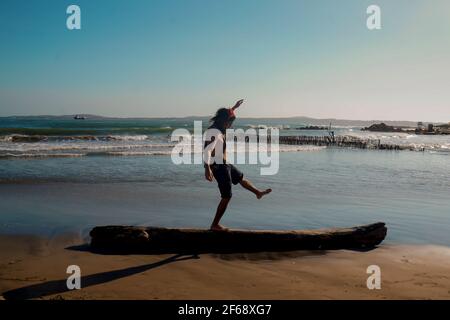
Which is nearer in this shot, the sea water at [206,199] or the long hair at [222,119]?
the long hair at [222,119]

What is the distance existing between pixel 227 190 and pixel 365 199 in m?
6.34

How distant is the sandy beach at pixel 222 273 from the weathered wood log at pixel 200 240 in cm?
19

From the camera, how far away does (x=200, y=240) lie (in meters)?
6.87

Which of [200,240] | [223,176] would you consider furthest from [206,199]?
[200,240]

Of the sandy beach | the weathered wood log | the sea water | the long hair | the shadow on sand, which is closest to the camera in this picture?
the shadow on sand

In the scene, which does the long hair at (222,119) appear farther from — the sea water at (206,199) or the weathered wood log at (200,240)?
the sea water at (206,199)

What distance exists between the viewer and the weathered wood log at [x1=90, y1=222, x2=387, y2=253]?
6.74m

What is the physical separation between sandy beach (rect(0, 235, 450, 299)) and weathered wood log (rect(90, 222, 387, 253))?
192 millimetres

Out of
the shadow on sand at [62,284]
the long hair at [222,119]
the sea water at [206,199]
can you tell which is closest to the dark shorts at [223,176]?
the long hair at [222,119]

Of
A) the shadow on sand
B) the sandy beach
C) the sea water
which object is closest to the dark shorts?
the sandy beach

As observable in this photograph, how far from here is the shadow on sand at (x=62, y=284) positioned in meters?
4.89

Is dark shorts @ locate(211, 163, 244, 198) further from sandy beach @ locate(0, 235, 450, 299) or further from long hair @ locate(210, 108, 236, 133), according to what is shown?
sandy beach @ locate(0, 235, 450, 299)
